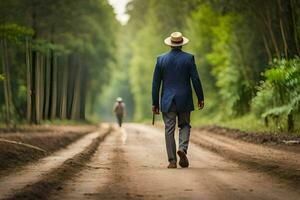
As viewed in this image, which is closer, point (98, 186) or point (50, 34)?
point (98, 186)

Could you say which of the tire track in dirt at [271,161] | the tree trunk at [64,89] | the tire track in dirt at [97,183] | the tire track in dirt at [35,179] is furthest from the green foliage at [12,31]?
the tree trunk at [64,89]

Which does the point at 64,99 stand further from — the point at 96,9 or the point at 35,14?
the point at 35,14

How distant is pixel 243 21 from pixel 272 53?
382cm

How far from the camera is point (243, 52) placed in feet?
116

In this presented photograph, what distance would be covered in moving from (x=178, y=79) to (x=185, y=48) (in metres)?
39.8

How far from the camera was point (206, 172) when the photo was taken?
419 inches

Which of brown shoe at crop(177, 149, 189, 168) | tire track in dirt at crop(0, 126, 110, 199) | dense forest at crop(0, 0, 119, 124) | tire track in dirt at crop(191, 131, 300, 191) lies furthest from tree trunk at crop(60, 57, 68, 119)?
brown shoe at crop(177, 149, 189, 168)

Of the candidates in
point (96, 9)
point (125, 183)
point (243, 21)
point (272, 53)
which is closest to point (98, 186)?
point (125, 183)

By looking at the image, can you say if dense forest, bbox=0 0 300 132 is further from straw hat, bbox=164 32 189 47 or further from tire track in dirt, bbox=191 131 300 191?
straw hat, bbox=164 32 189 47

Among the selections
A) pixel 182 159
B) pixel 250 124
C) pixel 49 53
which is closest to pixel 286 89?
pixel 250 124

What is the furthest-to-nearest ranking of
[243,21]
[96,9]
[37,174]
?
1. [96,9]
2. [243,21]
3. [37,174]

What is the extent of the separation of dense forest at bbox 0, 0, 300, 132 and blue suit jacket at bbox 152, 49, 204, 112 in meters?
8.74

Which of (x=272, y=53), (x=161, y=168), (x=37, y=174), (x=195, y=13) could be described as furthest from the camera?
(x=195, y=13)

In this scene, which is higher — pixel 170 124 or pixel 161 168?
pixel 170 124
